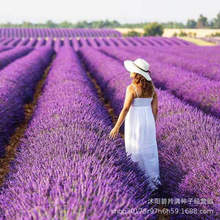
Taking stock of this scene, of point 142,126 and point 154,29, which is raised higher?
point 154,29

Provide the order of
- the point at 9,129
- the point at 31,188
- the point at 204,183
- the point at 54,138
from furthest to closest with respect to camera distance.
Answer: the point at 9,129
the point at 54,138
the point at 204,183
the point at 31,188

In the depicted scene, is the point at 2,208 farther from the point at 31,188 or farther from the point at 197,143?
the point at 197,143

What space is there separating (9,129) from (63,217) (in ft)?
12.1

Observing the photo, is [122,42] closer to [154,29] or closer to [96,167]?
[154,29]

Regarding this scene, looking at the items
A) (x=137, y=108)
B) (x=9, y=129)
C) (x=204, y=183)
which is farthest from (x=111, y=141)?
(x=9, y=129)

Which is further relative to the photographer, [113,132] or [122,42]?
[122,42]

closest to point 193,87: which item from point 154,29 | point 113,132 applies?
point 113,132

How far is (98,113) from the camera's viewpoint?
4.06m

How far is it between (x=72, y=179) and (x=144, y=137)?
4.23ft

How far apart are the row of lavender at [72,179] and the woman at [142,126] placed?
276 millimetres

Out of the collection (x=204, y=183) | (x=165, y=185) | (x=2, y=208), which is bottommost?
(x=165, y=185)

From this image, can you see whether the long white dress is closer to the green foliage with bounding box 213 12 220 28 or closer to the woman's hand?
the woman's hand

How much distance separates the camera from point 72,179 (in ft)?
6.29

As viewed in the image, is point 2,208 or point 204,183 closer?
point 2,208
